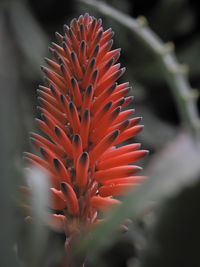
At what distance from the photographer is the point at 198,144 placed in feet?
0.69

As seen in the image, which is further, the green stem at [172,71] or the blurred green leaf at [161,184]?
the green stem at [172,71]

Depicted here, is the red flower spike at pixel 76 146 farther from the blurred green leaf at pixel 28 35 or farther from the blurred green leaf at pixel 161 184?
the blurred green leaf at pixel 28 35

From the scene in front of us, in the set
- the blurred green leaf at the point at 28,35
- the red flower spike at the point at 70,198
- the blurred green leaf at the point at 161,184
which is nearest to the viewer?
the blurred green leaf at the point at 161,184

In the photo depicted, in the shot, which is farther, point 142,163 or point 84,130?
point 142,163

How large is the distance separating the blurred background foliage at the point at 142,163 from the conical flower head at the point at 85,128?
31mm

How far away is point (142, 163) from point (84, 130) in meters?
0.73

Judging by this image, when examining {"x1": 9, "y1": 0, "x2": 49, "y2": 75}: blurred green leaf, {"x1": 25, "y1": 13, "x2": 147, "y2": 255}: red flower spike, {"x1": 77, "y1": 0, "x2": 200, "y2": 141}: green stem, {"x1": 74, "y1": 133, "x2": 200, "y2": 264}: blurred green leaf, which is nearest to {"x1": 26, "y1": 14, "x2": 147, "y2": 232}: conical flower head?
{"x1": 25, "y1": 13, "x2": 147, "y2": 255}: red flower spike

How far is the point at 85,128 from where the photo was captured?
0.39m

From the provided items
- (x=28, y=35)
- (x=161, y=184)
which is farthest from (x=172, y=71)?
(x=161, y=184)

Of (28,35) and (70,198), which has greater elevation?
(28,35)

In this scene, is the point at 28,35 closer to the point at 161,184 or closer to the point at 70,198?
the point at 70,198

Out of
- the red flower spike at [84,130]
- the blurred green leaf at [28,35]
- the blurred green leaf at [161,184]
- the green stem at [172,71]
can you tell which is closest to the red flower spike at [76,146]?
the red flower spike at [84,130]

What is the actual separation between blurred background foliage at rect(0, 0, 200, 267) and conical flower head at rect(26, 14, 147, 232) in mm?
31

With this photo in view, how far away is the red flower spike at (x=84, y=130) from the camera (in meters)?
0.38
